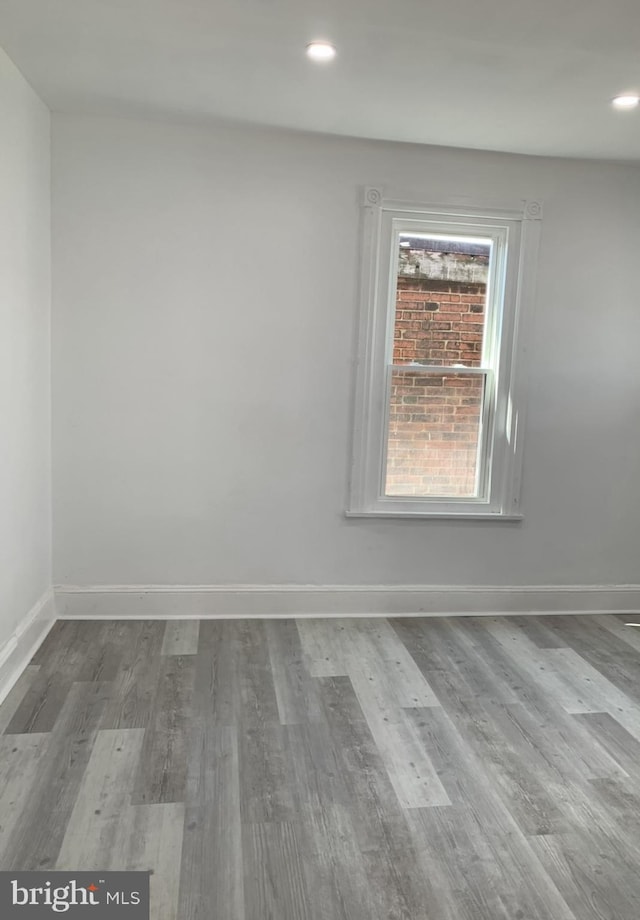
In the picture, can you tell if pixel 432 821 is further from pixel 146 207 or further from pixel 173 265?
pixel 146 207

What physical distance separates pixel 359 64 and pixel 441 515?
7.67 feet

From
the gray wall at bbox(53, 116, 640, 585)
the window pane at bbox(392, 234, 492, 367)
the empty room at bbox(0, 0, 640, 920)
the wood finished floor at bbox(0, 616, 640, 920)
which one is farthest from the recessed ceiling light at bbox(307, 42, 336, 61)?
the wood finished floor at bbox(0, 616, 640, 920)

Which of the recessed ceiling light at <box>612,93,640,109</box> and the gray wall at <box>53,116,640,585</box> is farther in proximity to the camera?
the gray wall at <box>53,116,640,585</box>

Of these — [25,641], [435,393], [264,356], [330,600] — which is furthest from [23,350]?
[435,393]

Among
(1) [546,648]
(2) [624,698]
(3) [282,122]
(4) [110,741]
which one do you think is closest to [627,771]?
(2) [624,698]

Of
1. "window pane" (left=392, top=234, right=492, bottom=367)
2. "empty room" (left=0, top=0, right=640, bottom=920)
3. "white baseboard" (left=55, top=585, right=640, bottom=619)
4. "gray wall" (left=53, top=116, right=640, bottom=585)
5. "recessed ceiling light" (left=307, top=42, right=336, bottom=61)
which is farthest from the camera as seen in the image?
"window pane" (left=392, top=234, right=492, bottom=367)

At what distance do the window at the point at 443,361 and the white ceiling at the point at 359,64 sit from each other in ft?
Result: 1.66

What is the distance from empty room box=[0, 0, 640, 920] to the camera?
234 cm

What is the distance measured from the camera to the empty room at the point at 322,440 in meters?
2.34

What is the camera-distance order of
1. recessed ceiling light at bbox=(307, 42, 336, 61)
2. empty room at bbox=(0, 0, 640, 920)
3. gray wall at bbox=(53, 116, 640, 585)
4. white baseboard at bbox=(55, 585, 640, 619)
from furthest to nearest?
1. white baseboard at bbox=(55, 585, 640, 619)
2. gray wall at bbox=(53, 116, 640, 585)
3. recessed ceiling light at bbox=(307, 42, 336, 61)
4. empty room at bbox=(0, 0, 640, 920)

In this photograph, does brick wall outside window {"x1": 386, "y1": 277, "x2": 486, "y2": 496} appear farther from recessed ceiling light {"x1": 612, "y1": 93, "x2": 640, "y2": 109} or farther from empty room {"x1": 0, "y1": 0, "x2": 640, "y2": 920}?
recessed ceiling light {"x1": 612, "y1": 93, "x2": 640, "y2": 109}

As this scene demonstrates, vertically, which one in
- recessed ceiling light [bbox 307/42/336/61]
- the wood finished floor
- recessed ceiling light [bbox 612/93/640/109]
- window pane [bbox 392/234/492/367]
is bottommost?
the wood finished floor

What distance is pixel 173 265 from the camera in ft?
12.2

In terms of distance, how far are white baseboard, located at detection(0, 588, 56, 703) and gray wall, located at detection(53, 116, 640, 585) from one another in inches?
9.2
